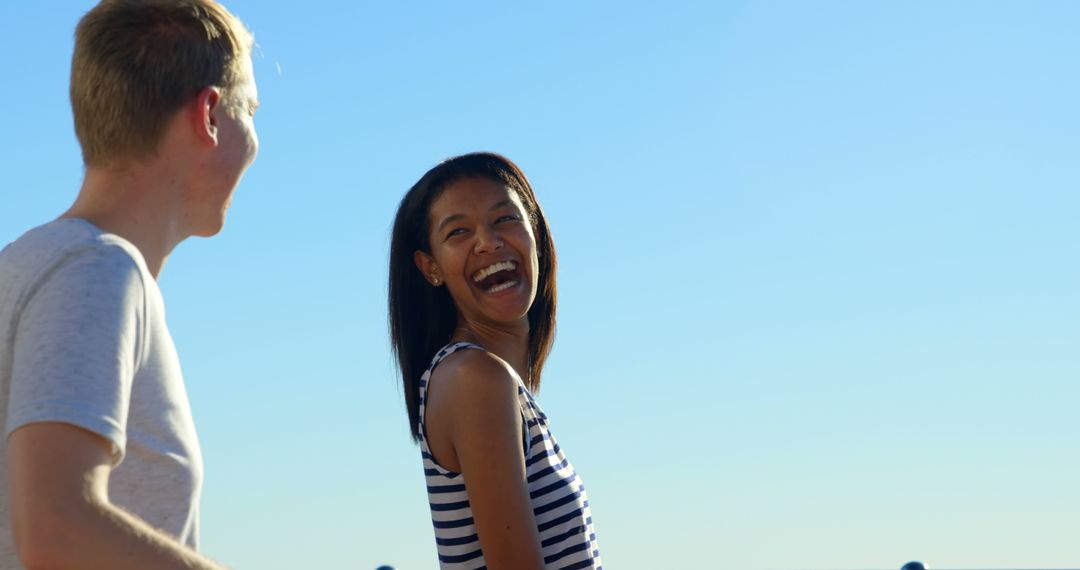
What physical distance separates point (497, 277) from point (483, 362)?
0.71m

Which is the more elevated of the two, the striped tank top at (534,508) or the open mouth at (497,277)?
the open mouth at (497,277)

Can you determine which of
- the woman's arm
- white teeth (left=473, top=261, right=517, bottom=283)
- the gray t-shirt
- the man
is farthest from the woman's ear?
the gray t-shirt

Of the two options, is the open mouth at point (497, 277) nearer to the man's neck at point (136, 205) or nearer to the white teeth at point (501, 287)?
the white teeth at point (501, 287)

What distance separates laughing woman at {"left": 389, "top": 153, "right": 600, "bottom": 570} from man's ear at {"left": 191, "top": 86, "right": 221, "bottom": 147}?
156cm

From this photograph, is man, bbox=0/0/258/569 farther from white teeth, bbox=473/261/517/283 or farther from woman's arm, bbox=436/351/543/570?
white teeth, bbox=473/261/517/283

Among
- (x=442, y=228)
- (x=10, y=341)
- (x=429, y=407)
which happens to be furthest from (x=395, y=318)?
(x=10, y=341)

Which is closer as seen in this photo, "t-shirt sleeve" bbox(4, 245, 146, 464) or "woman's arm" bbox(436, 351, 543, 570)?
"t-shirt sleeve" bbox(4, 245, 146, 464)

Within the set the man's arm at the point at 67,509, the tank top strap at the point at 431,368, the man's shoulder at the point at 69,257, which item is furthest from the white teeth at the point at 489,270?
the man's arm at the point at 67,509

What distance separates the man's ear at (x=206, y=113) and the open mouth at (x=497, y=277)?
6.90 feet

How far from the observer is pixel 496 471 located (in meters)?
3.86

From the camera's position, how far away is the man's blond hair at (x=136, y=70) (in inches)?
100

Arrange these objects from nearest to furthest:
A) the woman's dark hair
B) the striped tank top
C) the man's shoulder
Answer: the man's shoulder
the striped tank top
the woman's dark hair

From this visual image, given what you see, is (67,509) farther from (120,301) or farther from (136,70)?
(136,70)

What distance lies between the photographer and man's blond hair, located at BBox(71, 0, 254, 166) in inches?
100
